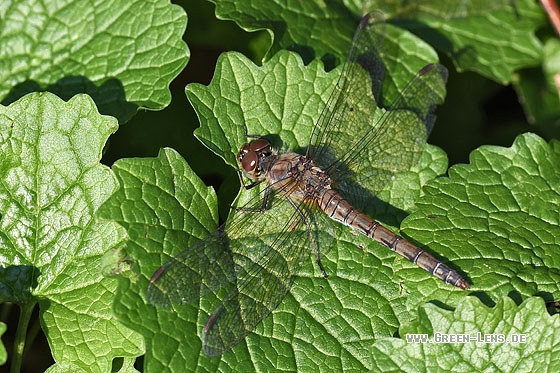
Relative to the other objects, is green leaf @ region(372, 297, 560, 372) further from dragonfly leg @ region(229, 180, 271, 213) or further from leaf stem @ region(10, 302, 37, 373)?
leaf stem @ region(10, 302, 37, 373)

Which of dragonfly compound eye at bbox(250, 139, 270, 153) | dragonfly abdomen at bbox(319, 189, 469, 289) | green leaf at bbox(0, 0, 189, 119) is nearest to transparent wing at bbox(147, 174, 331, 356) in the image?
dragonfly abdomen at bbox(319, 189, 469, 289)

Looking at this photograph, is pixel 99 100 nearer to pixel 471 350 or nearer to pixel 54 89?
pixel 54 89

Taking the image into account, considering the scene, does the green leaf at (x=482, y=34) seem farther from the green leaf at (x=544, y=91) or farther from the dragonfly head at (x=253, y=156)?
the dragonfly head at (x=253, y=156)

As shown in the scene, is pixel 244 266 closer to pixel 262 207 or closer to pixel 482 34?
pixel 262 207

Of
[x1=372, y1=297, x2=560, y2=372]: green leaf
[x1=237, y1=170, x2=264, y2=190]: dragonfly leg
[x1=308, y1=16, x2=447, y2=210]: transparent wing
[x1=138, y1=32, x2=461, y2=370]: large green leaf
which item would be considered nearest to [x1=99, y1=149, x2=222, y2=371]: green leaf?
[x1=138, y1=32, x2=461, y2=370]: large green leaf

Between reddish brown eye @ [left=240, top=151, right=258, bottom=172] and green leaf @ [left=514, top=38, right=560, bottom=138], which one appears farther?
green leaf @ [left=514, top=38, right=560, bottom=138]

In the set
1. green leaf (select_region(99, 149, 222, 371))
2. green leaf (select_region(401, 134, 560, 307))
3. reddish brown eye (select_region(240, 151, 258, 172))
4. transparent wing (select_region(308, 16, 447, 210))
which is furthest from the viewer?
transparent wing (select_region(308, 16, 447, 210))

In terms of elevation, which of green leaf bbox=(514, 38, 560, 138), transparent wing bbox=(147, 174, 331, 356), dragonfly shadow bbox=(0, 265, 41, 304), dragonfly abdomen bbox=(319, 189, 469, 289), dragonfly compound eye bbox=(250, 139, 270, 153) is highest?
green leaf bbox=(514, 38, 560, 138)

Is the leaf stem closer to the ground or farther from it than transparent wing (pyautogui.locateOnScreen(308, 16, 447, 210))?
closer to the ground

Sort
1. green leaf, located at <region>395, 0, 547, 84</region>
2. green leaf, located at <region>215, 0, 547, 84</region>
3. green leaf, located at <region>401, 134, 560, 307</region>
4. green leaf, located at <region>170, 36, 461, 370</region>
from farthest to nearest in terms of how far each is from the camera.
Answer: green leaf, located at <region>395, 0, 547, 84</region> < green leaf, located at <region>215, 0, 547, 84</region> < green leaf, located at <region>401, 134, 560, 307</region> < green leaf, located at <region>170, 36, 461, 370</region>
